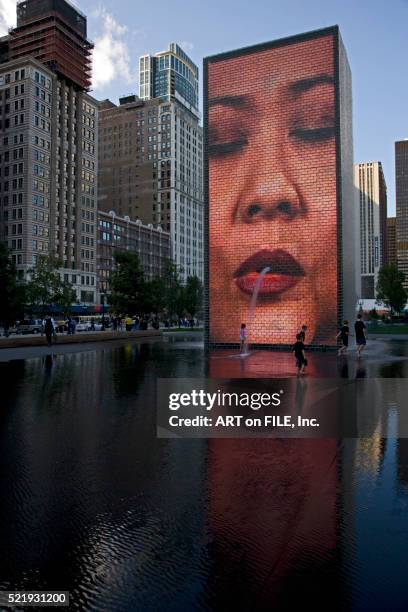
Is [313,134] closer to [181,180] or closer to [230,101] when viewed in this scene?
Result: [230,101]

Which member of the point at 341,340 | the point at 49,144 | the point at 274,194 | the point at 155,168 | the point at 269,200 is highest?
the point at 155,168

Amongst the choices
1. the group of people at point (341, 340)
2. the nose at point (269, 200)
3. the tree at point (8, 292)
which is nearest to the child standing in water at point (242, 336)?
the group of people at point (341, 340)

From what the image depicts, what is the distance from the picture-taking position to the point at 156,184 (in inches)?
5143

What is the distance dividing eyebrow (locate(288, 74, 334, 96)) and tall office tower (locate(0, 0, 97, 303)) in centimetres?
5809

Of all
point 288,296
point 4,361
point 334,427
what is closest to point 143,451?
point 334,427

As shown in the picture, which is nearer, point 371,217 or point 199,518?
point 199,518

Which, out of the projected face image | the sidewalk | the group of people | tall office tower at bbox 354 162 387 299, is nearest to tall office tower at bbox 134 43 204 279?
the sidewalk

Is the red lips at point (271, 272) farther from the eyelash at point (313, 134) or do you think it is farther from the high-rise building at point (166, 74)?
the high-rise building at point (166, 74)

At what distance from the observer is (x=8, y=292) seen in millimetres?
31281

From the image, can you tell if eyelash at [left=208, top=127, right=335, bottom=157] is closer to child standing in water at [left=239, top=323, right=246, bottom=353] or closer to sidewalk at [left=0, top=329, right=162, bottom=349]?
→ child standing in water at [left=239, top=323, right=246, bottom=353]

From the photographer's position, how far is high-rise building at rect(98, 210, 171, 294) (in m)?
101

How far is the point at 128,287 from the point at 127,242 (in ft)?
219

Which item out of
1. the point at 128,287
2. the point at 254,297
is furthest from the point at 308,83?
the point at 128,287

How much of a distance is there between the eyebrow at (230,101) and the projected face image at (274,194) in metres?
0.06
